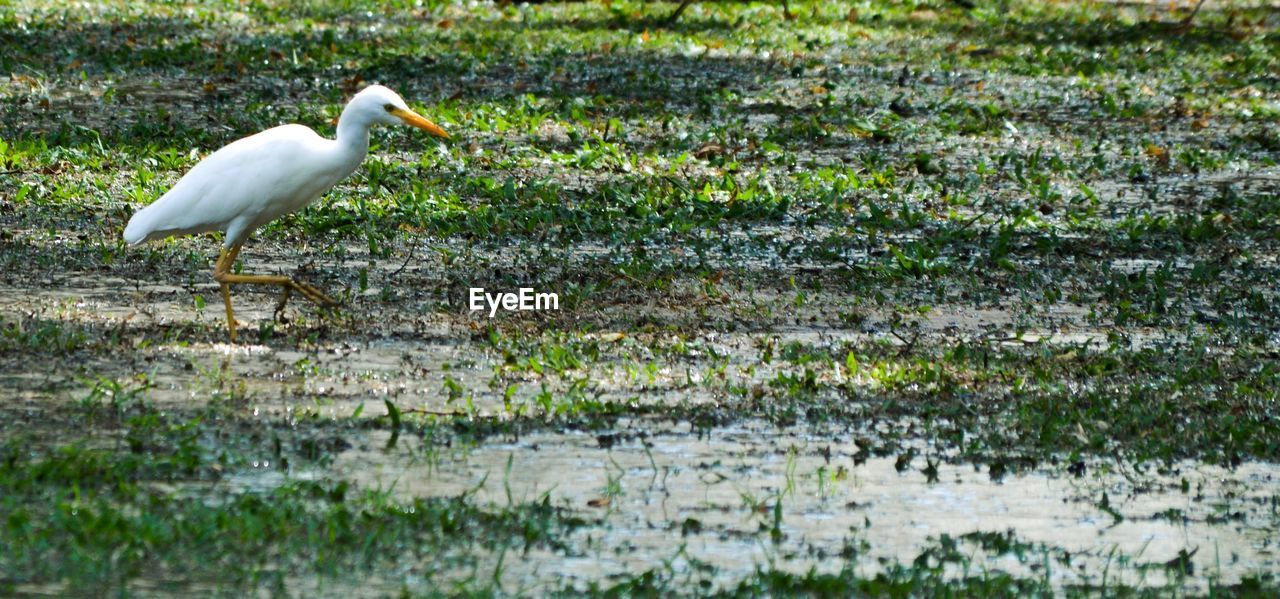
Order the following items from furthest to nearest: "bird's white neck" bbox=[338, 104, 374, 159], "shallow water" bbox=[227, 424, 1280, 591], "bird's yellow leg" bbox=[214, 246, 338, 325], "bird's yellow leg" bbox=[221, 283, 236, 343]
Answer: "bird's white neck" bbox=[338, 104, 374, 159], "bird's yellow leg" bbox=[214, 246, 338, 325], "bird's yellow leg" bbox=[221, 283, 236, 343], "shallow water" bbox=[227, 424, 1280, 591]

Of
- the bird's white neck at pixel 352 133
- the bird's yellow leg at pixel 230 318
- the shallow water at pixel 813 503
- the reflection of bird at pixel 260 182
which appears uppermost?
the bird's white neck at pixel 352 133

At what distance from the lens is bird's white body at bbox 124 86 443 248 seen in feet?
26.3

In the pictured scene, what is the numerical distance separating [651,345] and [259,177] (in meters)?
1.78

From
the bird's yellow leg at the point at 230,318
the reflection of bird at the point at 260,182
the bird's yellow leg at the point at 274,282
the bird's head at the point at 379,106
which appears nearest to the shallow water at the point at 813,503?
the bird's yellow leg at the point at 230,318

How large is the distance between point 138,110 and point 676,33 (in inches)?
293

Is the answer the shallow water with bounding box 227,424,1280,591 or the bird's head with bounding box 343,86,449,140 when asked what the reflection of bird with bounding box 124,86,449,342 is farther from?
the shallow water with bounding box 227,424,1280,591

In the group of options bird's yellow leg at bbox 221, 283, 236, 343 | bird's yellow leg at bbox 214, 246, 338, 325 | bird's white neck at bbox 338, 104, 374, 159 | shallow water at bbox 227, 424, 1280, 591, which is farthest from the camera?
bird's white neck at bbox 338, 104, 374, 159

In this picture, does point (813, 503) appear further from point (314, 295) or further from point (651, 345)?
point (314, 295)

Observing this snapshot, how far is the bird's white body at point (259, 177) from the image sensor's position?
26.3ft

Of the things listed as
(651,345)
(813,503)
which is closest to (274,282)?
(651,345)

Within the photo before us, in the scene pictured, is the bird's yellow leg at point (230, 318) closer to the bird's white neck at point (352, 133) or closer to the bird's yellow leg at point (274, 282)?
the bird's yellow leg at point (274, 282)

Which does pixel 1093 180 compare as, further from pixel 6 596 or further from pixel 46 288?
pixel 6 596

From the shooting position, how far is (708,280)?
29.3ft

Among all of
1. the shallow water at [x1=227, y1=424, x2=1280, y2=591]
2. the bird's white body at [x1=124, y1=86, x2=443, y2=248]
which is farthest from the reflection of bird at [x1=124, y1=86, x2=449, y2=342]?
the shallow water at [x1=227, y1=424, x2=1280, y2=591]
